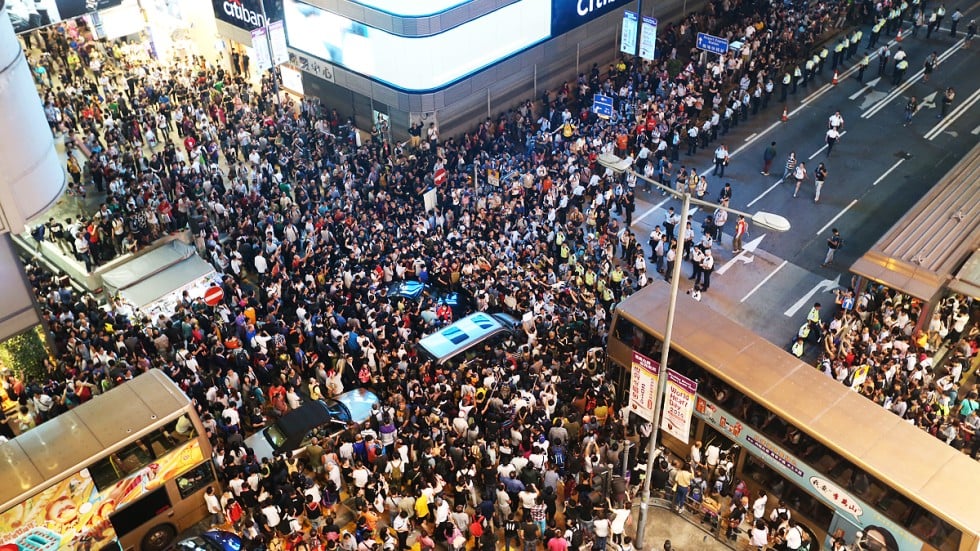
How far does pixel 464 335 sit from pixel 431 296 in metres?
2.90

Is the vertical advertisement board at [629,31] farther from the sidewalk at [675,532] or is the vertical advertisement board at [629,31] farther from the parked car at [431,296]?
the sidewalk at [675,532]

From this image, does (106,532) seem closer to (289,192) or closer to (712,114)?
(289,192)

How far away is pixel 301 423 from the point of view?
19844 mm

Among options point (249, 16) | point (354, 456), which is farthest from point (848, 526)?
point (249, 16)

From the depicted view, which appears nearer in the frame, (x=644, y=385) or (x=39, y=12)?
Answer: (x=644, y=385)

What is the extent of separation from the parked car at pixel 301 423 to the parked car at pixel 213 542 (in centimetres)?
210

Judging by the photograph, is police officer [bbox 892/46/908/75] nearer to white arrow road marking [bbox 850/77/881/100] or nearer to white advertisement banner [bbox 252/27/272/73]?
white arrow road marking [bbox 850/77/881/100]

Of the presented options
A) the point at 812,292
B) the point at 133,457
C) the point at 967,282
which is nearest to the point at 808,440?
the point at 967,282

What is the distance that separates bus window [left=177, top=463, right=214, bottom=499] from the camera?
18547 mm

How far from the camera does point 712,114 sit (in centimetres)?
3488

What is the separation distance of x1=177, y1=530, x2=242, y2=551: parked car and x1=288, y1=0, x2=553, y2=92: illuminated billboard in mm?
19174

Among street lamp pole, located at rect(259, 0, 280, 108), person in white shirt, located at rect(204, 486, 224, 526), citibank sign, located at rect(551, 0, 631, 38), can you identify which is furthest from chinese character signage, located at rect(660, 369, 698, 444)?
street lamp pole, located at rect(259, 0, 280, 108)

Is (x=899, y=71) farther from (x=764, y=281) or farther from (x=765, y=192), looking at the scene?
(x=764, y=281)

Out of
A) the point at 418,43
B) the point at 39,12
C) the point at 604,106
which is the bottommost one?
the point at 604,106
